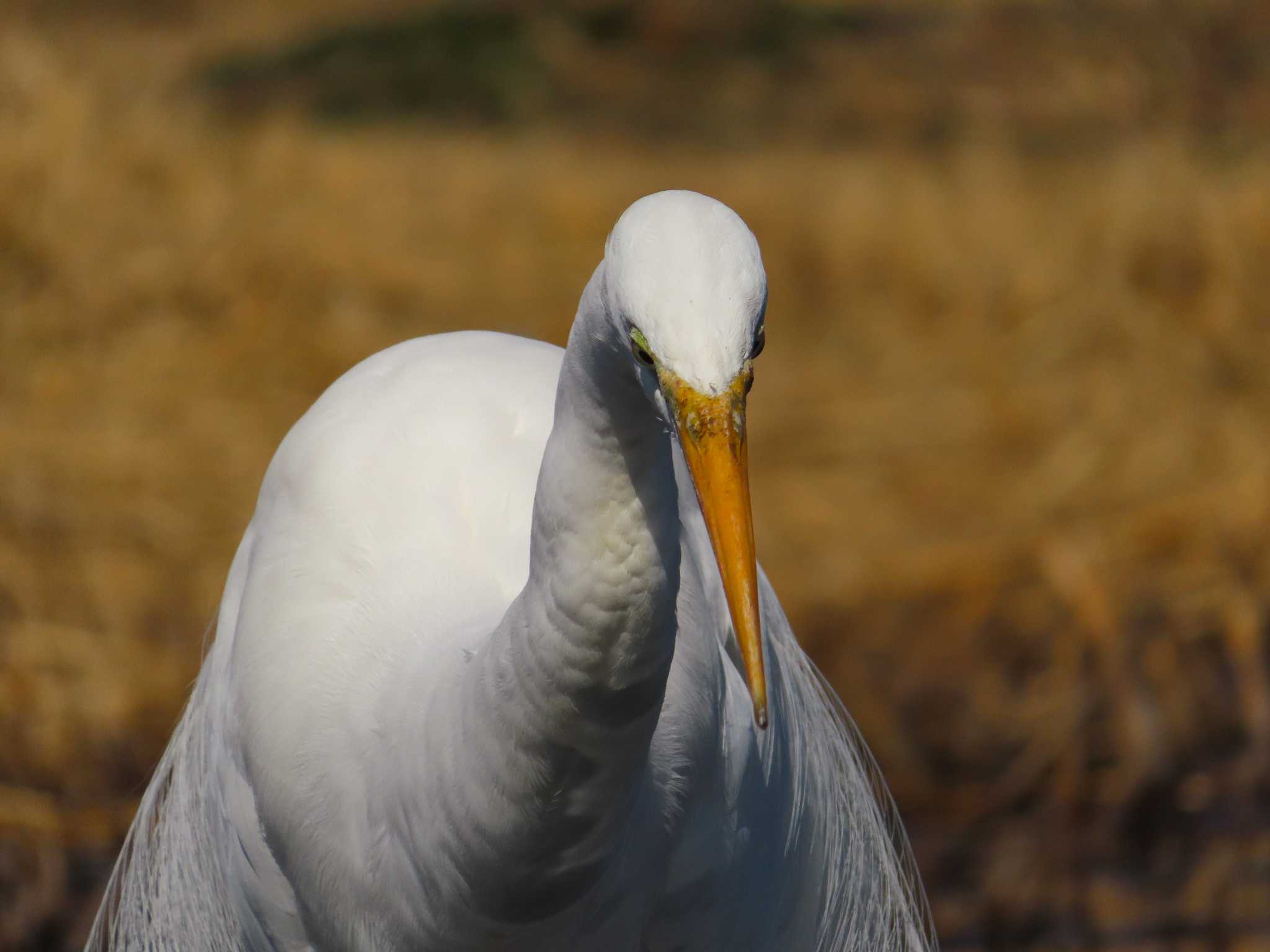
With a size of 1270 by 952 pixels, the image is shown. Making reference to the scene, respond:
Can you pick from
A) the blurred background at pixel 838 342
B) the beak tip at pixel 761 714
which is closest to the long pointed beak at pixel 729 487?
the beak tip at pixel 761 714

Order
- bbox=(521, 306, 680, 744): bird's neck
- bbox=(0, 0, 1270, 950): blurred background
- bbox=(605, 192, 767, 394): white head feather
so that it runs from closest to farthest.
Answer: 1. bbox=(605, 192, 767, 394): white head feather
2. bbox=(521, 306, 680, 744): bird's neck
3. bbox=(0, 0, 1270, 950): blurred background

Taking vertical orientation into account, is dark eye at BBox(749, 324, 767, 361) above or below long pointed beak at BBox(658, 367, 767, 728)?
above

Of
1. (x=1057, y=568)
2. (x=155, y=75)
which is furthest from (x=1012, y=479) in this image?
(x=155, y=75)

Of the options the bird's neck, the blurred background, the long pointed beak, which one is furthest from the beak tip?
the blurred background

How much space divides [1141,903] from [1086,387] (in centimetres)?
140

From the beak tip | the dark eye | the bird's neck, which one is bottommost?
the beak tip

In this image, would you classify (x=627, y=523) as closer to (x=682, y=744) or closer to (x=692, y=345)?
(x=692, y=345)

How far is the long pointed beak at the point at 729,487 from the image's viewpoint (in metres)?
0.69

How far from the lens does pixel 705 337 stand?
67cm

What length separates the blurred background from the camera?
8.99 ft

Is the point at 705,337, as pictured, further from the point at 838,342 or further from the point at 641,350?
the point at 838,342

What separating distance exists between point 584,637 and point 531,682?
0.21ft

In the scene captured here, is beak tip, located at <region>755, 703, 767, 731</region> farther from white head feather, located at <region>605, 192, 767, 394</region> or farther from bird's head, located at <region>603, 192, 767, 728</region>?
white head feather, located at <region>605, 192, 767, 394</region>

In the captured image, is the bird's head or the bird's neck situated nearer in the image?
the bird's head
